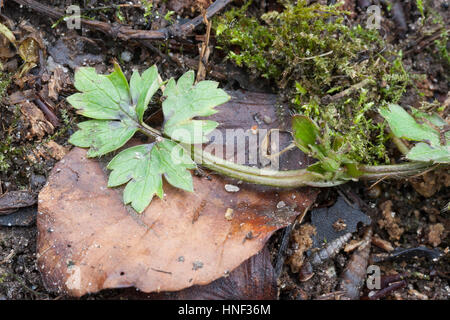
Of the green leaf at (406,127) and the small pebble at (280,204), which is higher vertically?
the green leaf at (406,127)

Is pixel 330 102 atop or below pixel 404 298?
atop

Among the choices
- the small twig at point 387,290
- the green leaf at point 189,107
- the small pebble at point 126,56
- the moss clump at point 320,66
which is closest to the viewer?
the green leaf at point 189,107

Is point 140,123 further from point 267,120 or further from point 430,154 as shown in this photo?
point 430,154

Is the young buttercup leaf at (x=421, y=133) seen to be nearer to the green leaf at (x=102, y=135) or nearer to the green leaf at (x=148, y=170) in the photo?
the green leaf at (x=148, y=170)

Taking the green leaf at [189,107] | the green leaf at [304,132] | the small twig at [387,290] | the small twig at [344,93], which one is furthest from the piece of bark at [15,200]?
the small twig at [387,290]

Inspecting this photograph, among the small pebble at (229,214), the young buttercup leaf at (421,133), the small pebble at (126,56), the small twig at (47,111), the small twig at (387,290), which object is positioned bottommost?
the small twig at (387,290)

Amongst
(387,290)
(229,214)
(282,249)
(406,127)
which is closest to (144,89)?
(229,214)
